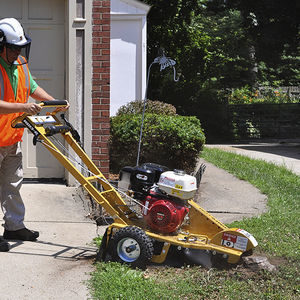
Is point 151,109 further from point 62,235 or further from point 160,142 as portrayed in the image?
point 62,235

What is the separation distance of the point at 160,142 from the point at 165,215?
3.76 meters

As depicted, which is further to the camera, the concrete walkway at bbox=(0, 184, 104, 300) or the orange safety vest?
the orange safety vest

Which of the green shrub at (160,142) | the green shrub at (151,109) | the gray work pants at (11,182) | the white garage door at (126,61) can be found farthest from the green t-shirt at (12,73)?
the white garage door at (126,61)

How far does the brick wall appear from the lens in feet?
25.2

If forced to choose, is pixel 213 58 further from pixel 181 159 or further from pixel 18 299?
pixel 18 299

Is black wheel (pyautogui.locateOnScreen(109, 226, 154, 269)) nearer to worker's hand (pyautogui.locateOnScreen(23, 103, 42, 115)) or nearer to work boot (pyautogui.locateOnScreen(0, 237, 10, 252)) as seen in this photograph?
work boot (pyautogui.locateOnScreen(0, 237, 10, 252))

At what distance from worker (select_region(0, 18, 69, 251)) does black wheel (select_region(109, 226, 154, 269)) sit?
1085 mm

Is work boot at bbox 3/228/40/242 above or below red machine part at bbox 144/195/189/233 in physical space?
below

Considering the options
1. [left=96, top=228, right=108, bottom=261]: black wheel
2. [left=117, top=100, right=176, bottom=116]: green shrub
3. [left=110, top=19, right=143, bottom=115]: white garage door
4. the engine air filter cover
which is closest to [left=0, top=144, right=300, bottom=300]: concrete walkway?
[left=96, top=228, right=108, bottom=261]: black wheel

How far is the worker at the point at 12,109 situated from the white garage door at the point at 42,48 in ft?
7.46

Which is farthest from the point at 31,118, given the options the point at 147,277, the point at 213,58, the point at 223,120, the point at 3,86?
the point at 213,58

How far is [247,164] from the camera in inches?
430

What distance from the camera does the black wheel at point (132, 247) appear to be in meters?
4.76

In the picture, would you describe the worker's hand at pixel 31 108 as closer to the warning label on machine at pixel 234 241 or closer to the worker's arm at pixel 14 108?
the worker's arm at pixel 14 108
